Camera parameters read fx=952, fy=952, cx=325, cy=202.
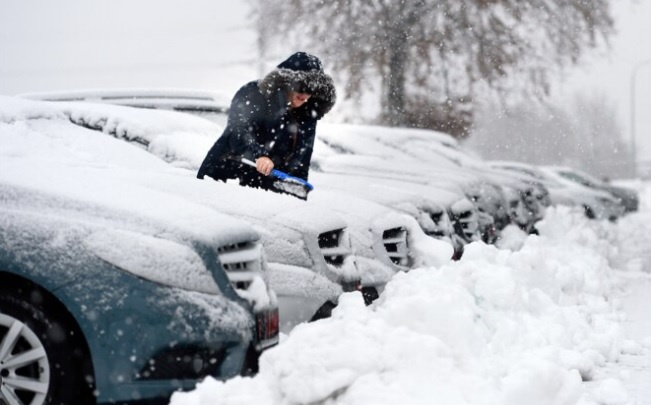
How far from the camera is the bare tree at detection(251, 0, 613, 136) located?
20.8m

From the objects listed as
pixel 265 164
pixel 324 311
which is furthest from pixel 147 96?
pixel 324 311

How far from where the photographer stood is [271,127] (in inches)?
263

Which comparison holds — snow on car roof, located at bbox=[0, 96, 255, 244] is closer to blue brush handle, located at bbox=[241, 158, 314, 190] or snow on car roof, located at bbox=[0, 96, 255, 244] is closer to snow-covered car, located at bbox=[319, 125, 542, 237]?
blue brush handle, located at bbox=[241, 158, 314, 190]

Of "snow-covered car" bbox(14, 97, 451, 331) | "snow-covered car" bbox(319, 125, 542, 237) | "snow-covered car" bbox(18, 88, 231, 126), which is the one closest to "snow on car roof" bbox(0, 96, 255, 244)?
"snow-covered car" bbox(14, 97, 451, 331)

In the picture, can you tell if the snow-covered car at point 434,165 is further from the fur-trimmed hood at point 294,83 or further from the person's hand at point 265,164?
the person's hand at point 265,164

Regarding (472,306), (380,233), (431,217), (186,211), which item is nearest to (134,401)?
(186,211)

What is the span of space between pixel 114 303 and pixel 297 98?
3152 mm

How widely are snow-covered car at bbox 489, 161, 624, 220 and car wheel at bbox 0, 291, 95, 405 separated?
16.1 m

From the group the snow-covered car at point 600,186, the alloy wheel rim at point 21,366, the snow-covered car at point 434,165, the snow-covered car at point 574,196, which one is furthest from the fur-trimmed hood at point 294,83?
the snow-covered car at point 600,186

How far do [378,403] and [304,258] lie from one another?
5.05 ft

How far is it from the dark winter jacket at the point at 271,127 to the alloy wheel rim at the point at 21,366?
2.73m

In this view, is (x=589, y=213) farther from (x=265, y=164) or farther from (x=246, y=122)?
(x=265, y=164)

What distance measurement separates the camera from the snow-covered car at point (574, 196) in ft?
65.0

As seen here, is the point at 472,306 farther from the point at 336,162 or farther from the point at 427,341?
the point at 336,162
